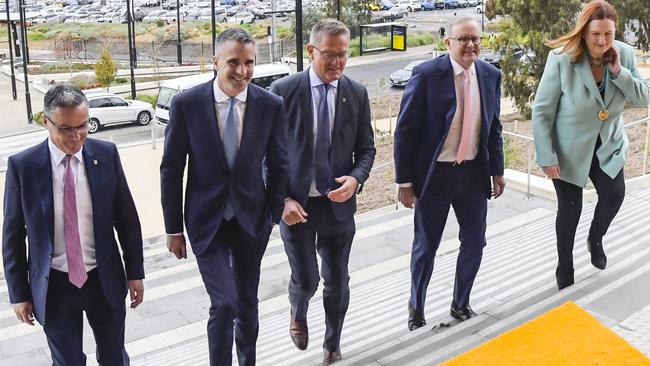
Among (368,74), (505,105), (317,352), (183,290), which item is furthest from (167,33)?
(317,352)

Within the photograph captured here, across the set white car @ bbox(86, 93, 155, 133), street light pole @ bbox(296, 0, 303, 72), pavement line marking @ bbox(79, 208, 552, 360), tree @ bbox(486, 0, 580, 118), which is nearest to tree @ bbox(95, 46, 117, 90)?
white car @ bbox(86, 93, 155, 133)

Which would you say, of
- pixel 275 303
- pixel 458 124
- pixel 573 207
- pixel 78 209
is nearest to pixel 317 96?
pixel 458 124

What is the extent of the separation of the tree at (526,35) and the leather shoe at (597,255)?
514 inches

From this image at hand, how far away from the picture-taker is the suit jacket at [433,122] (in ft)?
14.3

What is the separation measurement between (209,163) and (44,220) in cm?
77

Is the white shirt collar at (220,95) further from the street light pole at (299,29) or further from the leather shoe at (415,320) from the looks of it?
the street light pole at (299,29)

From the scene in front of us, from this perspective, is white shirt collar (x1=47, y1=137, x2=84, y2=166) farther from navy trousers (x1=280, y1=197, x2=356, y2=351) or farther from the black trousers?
the black trousers

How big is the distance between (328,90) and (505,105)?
21.8 m

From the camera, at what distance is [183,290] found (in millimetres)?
8117

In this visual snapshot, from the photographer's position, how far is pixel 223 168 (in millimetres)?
3836

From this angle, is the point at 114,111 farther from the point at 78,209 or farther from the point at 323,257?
the point at 78,209

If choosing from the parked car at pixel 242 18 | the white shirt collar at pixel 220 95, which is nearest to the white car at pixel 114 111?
the white shirt collar at pixel 220 95

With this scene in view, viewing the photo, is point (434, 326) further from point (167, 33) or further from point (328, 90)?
point (167, 33)

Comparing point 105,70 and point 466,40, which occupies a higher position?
point 466,40
